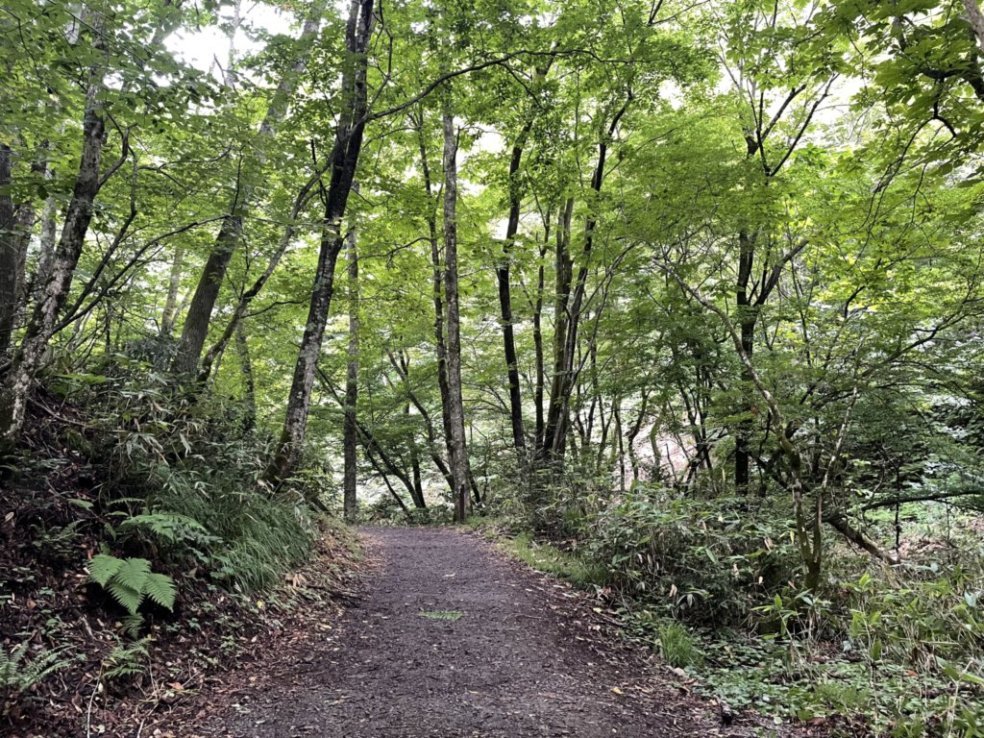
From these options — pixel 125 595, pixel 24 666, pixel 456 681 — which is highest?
pixel 125 595

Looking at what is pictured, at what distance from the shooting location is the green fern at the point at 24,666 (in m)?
2.68

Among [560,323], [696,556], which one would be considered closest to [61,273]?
[696,556]

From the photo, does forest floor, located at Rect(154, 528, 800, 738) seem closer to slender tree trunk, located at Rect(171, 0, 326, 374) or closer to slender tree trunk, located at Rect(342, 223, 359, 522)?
slender tree trunk, located at Rect(171, 0, 326, 374)

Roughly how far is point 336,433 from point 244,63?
40.0 feet

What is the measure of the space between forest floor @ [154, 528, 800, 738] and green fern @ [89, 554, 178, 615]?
702mm

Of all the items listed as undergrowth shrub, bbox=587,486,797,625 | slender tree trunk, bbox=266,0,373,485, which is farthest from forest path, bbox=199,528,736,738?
slender tree trunk, bbox=266,0,373,485

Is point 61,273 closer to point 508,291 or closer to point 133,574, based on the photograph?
point 133,574

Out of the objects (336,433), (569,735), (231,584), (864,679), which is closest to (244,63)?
(231,584)

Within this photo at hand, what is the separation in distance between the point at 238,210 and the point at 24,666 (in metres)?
4.65

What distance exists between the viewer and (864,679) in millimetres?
3818

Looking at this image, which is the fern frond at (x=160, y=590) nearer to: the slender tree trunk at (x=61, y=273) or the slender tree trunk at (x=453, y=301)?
the slender tree trunk at (x=61, y=273)

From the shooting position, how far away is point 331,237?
22.7 feet

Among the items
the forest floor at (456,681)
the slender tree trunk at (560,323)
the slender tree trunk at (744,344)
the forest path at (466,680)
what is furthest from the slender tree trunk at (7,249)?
the slender tree trunk at (744,344)

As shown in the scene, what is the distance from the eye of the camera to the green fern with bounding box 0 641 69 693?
105 inches
